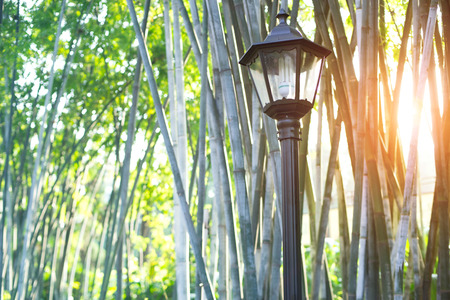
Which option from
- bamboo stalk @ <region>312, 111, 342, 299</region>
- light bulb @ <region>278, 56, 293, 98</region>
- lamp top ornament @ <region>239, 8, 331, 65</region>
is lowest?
bamboo stalk @ <region>312, 111, 342, 299</region>

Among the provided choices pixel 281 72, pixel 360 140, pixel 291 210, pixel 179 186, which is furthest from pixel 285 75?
pixel 179 186

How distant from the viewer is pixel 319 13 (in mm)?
1812

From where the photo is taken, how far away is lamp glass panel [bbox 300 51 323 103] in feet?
4.25

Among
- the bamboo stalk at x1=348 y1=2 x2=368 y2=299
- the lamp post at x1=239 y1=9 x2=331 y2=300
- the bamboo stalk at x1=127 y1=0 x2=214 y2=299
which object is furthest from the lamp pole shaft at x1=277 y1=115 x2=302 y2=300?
the bamboo stalk at x1=127 y1=0 x2=214 y2=299

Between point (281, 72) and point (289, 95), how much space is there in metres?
0.06

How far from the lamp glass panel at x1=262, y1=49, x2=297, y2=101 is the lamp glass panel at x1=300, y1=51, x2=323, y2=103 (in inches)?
1.0

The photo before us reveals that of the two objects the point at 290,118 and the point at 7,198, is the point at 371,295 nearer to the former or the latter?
the point at 290,118

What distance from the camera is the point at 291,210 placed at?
4.17ft

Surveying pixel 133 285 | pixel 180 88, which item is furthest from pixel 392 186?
pixel 133 285

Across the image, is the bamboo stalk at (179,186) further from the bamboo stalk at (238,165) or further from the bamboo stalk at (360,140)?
the bamboo stalk at (360,140)

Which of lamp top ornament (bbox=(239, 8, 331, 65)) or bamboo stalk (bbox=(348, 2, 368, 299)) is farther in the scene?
bamboo stalk (bbox=(348, 2, 368, 299))

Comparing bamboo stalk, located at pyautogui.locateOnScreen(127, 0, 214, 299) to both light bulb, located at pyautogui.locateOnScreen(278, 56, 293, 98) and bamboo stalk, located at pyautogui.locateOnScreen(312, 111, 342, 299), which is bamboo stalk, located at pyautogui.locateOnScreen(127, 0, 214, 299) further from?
light bulb, located at pyautogui.locateOnScreen(278, 56, 293, 98)

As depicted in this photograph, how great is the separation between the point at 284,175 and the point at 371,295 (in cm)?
63

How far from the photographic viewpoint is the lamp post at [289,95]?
4.13 feet
